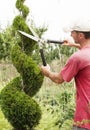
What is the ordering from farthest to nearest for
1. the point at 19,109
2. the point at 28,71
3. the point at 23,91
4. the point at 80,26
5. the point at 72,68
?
the point at 23,91 < the point at 28,71 < the point at 19,109 < the point at 80,26 < the point at 72,68

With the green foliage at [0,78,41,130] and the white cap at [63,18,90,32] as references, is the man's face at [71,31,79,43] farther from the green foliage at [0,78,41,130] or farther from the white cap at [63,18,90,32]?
the green foliage at [0,78,41,130]

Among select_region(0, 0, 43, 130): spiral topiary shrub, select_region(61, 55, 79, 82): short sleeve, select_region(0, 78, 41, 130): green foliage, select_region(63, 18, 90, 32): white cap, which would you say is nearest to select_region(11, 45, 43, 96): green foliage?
select_region(0, 0, 43, 130): spiral topiary shrub

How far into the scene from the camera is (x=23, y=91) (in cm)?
812

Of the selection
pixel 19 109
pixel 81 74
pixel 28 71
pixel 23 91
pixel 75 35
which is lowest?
pixel 19 109

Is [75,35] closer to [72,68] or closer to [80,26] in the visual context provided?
[80,26]

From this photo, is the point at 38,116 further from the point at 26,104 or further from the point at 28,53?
the point at 28,53

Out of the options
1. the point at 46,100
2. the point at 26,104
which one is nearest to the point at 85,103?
the point at 26,104

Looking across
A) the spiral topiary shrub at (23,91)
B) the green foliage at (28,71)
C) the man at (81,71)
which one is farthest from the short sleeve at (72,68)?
the green foliage at (28,71)

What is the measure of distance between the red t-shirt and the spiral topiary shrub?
317cm

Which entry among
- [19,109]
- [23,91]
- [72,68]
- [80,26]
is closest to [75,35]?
[80,26]

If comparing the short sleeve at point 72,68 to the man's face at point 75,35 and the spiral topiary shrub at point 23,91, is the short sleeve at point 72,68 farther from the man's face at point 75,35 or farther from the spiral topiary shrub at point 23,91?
the spiral topiary shrub at point 23,91

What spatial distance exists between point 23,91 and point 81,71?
3533 millimetres

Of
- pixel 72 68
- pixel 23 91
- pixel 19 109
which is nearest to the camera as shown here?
pixel 72 68

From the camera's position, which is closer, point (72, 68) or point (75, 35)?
point (72, 68)
